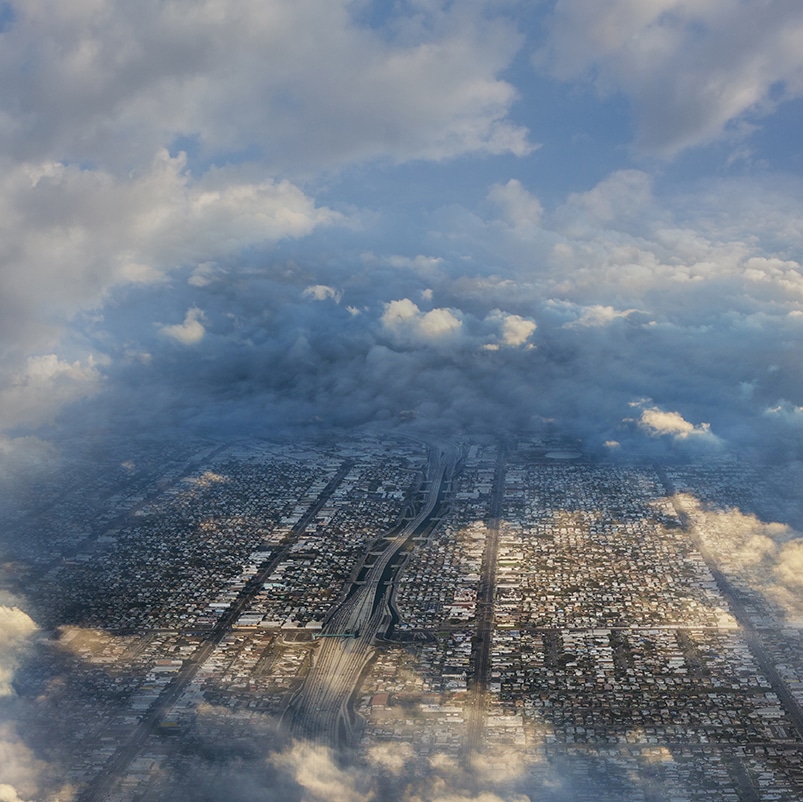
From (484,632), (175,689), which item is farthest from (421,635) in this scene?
(175,689)

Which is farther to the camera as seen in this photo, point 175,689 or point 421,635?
point 421,635

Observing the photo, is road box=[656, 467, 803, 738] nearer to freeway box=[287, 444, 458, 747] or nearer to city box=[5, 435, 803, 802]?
city box=[5, 435, 803, 802]

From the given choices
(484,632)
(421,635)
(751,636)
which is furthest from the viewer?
(484,632)

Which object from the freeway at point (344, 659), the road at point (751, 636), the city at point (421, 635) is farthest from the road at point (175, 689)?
the road at point (751, 636)

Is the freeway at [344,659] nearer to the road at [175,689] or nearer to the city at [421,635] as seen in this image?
the city at [421,635]

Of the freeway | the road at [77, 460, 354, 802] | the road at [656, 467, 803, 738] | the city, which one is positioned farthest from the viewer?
the road at [656, 467, 803, 738]

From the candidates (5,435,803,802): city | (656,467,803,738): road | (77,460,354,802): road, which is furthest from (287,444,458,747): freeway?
(656,467,803,738): road

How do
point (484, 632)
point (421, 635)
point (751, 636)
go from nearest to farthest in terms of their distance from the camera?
point (751, 636) < point (421, 635) < point (484, 632)

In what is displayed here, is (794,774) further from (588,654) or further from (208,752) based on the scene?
(208,752)

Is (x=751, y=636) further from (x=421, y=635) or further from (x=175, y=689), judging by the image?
(x=175, y=689)
